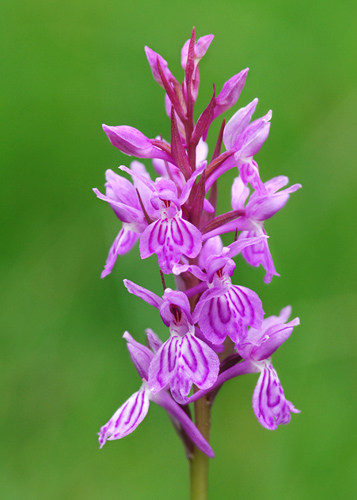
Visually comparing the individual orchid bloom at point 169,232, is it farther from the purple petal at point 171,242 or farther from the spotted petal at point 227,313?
the spotted petal at point 227,313

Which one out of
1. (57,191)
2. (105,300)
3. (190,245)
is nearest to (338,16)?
(57,191)

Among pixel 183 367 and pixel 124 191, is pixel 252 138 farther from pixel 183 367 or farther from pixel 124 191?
pixel 183 367

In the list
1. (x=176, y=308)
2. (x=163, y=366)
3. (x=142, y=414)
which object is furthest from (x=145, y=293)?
(x=142, y=414)

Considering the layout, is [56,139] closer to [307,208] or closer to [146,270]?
[146,270]

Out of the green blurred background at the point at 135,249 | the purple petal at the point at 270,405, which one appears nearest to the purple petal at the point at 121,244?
the purple petal at the point at 270,405

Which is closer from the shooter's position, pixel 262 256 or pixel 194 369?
pixel 194 369
